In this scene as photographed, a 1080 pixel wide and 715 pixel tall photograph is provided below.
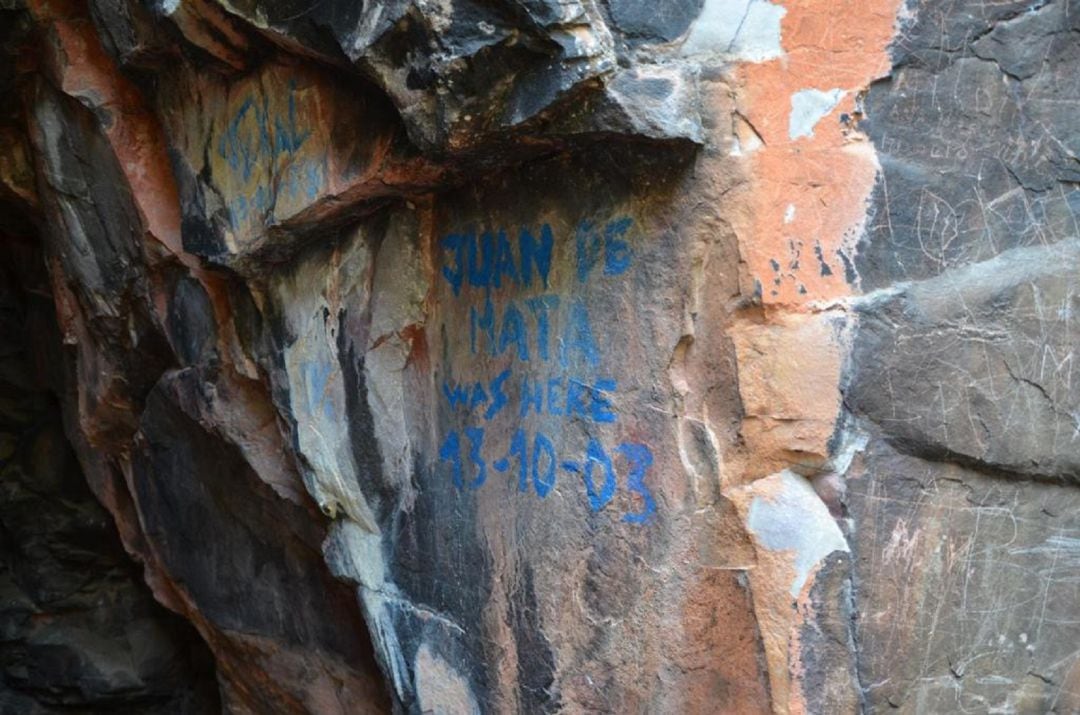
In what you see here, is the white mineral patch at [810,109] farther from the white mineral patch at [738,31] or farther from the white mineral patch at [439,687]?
the white mineral patch at [439,687]

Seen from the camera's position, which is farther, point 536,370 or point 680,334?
point 536,370

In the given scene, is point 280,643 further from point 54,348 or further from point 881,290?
point 881,290

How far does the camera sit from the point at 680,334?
6.57ft

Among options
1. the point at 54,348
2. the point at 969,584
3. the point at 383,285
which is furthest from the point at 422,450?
the point at 54,348

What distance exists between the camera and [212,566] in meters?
3.31

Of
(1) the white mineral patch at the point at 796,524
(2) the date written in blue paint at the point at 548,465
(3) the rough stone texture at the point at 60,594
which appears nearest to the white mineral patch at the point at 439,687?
(2) the date written in blue paint at the point at 548,465

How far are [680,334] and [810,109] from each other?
0.42 meters

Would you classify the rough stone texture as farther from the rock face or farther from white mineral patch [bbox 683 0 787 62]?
white mineral patch [bbox 683 0 787 62]

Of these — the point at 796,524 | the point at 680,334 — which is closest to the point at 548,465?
the point at 680,334

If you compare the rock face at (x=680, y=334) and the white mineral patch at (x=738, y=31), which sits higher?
the white mineral patch at (x=738, y=31)

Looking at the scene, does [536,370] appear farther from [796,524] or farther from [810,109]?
[810,109]

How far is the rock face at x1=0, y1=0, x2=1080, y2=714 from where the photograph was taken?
1.90 metres

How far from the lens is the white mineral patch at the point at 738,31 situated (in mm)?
1953

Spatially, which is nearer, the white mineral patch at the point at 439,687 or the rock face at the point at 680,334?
the rock face at the point at 680,334
